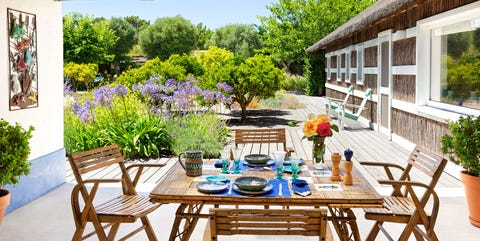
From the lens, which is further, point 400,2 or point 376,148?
point 376,148

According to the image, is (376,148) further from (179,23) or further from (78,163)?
(179,23)

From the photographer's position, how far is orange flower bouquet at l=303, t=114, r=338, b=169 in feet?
13.1

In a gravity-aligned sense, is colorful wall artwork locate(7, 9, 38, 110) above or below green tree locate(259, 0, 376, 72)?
below

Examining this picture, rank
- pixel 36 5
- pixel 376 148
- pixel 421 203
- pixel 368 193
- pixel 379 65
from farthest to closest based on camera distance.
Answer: pixel 379 65 → pixel 376 148 → pixel 36 5 → pixel 421 203 → pixel 368 193

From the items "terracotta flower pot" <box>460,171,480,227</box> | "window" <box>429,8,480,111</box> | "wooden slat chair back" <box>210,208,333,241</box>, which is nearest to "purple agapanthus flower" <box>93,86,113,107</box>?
"window" <box>429,8,480,111</box>

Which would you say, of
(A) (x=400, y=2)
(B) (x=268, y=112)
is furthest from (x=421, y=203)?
(B) (x=268, y=112)

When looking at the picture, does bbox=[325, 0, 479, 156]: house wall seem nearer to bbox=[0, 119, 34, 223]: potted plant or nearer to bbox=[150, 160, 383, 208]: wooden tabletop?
bbox=[150, 160, 383, 208]: wooden tabletop

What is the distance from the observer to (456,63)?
7.73 meters

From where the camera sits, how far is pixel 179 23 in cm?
4584

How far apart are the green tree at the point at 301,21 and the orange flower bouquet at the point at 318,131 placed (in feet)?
84.3

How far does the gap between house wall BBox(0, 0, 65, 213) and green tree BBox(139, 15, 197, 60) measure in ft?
127

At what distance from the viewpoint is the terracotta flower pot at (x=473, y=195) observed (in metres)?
4.94

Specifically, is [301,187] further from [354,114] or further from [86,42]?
[86,42]

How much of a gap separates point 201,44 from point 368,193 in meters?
57.9
